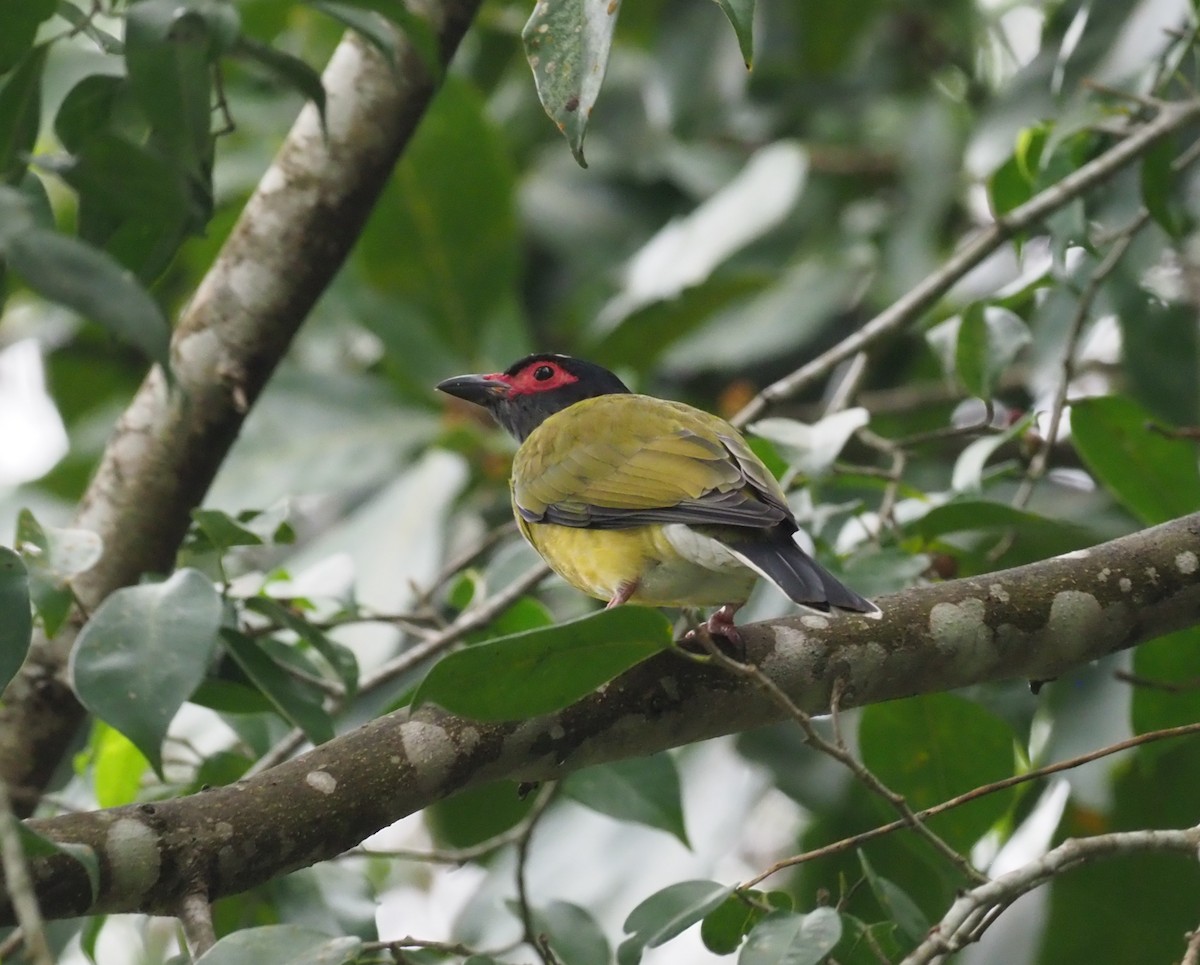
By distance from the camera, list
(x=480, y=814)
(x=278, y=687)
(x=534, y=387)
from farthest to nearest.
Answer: (x=534, y=387), (x=480, y=814), (x=278, y=687)

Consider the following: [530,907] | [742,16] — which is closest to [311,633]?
[530,907]

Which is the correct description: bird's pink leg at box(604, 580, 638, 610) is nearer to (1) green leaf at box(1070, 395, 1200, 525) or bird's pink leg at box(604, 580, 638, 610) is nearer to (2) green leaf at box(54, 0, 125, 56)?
(1) green leaf at box(1070, 395, 1200, 525)

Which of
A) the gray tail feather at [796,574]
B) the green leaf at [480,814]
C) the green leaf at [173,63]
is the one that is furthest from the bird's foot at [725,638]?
the green leaf at [480,814]

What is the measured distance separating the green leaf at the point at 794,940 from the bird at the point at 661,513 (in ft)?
1.67

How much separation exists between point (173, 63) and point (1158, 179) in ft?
8.10

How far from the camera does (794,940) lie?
81.1 inches

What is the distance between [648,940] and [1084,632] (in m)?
0.88

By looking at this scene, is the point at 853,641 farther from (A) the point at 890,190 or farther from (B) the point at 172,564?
(A) the point at 890,190

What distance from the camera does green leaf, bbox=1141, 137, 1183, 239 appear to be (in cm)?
349

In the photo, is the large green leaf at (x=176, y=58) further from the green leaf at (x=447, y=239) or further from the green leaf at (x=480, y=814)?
the green leaf at (x=447, y=239)

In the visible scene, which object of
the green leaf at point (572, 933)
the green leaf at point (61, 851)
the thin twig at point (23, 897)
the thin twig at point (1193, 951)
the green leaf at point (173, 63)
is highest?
the green leaf at point (173, 63)

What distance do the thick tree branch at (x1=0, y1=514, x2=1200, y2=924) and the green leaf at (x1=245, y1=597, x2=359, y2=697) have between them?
0.67 m

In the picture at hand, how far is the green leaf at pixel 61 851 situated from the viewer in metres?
1.71

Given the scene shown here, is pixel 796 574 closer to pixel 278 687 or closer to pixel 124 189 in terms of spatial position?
pixel 278 687
